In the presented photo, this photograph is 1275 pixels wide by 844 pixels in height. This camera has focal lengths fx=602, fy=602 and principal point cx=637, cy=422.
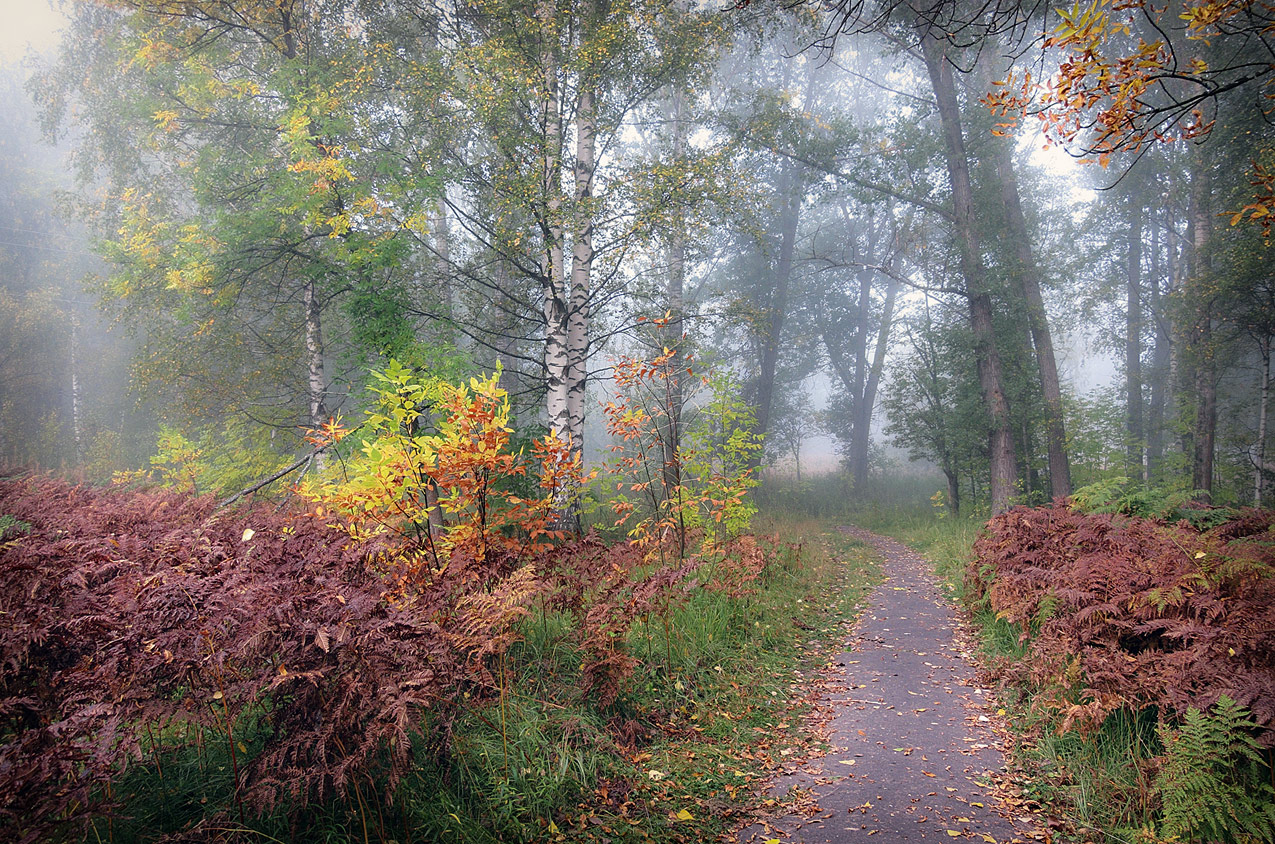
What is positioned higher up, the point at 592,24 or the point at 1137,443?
the point at 592,24

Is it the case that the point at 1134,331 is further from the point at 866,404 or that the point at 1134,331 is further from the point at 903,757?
the point at 903,757

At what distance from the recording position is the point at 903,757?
13.3 ft

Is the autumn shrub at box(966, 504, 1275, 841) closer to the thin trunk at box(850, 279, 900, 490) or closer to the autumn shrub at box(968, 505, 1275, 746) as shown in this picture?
the autumn shrub at box(968, 505, 1275, 746)

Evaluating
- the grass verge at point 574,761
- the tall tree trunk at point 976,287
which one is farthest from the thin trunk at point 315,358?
the tall tree trunk at point 976,287

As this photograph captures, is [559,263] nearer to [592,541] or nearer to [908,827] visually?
[592,541]

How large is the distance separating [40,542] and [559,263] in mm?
7287

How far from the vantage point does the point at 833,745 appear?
429 cm

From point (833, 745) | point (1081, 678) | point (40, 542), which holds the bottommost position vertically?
point (833, 745)

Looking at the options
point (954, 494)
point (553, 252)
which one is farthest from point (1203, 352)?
point (553, 252)

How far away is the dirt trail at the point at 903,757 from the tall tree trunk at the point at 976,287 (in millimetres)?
7509

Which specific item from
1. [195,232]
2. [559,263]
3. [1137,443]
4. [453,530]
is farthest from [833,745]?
[1137,443]

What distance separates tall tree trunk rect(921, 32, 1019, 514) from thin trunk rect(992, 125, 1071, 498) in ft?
3.90

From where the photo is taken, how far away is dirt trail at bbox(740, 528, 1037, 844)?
3293mm

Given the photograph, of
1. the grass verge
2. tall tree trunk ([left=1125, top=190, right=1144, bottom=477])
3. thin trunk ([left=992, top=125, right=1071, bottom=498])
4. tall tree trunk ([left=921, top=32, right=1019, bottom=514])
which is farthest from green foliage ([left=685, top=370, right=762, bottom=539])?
tall tree trunk ([left=1125, top=190, right=1144, bottom=477])
